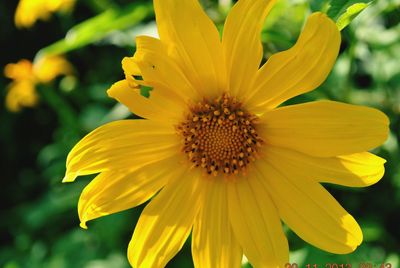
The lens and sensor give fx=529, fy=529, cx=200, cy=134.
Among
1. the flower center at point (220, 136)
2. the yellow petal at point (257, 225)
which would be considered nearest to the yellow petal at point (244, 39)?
the flower center at point (220, 136)

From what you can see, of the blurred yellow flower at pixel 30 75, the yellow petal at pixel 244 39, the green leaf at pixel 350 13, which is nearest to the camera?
the green leaf at pixel 350 13

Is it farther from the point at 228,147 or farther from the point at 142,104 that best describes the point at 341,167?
the point at 142,104

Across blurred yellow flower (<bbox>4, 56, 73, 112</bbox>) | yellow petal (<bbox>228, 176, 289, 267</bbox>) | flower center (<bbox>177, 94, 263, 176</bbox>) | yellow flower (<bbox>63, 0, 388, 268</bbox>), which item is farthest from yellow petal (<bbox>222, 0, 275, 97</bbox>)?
blurred yellow flower (<bbox>4, 56, 73, 112</bbox>)

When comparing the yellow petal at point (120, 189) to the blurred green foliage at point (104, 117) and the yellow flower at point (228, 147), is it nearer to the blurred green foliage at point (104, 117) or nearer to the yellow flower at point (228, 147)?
the yellow flower at point (228, 147)

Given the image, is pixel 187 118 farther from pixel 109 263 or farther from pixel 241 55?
pixel 109 263

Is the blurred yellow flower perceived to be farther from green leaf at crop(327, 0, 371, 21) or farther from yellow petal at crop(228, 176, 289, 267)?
green leaf at crop(327, 0, 371, 21)

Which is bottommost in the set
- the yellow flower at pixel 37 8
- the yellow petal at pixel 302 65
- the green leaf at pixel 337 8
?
the yellow petal at pixel 302 65

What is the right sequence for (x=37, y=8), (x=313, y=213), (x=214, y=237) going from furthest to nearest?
(x=37, y=8)
(x=214, y=237)
(x=313, y=213)

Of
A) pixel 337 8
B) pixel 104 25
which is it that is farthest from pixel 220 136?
pixel 104 25
